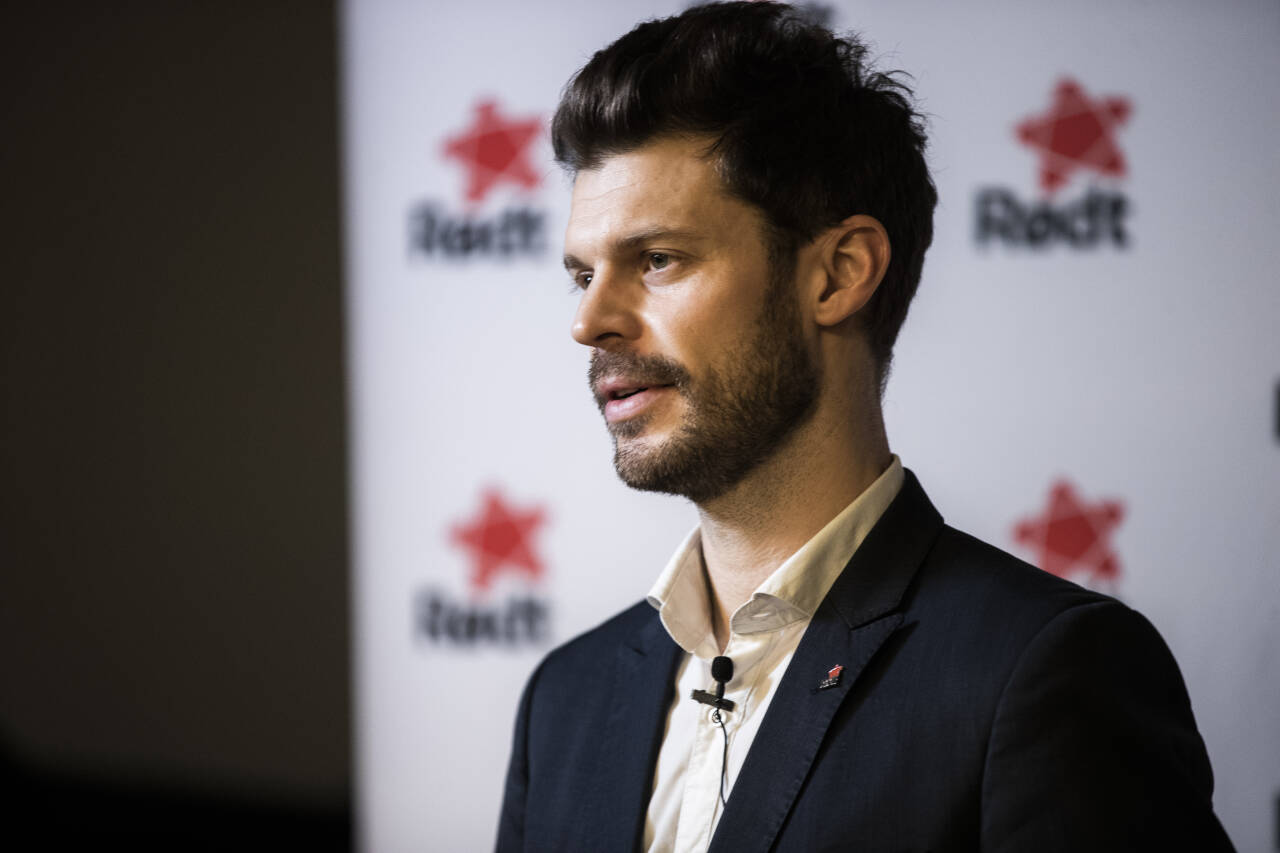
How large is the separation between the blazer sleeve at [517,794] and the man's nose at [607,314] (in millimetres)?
548

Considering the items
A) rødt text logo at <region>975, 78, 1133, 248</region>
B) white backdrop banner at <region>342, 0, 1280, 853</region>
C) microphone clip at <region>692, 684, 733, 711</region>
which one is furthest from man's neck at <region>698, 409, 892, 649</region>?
rødt text logo at <region>975, 78, 1133, 248</region>

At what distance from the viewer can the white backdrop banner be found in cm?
191

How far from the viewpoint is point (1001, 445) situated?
1.98 meters

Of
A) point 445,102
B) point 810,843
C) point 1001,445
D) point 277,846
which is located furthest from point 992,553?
point 277,846

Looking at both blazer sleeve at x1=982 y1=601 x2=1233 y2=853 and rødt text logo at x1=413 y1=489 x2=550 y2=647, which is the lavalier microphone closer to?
blazer sleeve at x1=982 y1=601 x2=1233 y2=853

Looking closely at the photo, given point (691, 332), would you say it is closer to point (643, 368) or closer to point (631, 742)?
point (643, 368)

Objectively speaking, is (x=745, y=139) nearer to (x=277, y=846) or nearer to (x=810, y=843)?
(x=810, y=843)

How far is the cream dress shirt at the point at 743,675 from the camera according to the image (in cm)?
117

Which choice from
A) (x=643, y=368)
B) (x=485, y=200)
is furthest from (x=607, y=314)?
(x=485, y=200)

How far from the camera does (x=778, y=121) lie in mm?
1280

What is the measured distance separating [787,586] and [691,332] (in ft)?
1.00

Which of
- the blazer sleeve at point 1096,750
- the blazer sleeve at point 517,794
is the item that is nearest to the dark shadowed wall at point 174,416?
the blazer sleeve at point 517,794

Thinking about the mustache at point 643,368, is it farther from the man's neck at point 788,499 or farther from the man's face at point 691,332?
the man's neck at point 788,499

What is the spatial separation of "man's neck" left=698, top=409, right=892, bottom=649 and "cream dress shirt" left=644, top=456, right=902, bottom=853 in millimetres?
20
